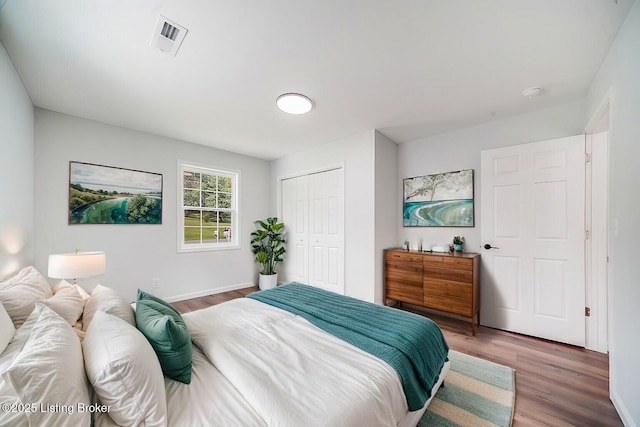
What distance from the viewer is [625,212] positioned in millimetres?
1577

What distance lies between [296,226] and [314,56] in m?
3.12

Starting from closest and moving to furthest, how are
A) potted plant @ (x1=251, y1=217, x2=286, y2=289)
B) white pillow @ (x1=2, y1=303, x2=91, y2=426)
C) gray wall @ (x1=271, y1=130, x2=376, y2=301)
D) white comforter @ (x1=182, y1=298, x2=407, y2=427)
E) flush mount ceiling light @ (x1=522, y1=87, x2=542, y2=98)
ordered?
white pillow @ (x1=2, y1=303, x2=91, y2=426) → white comforter @ (x1=182, y1=298, x2=407, y2=427) → flush mount ceiling light @ (x1=522, y1=87, x2=542, y2=98) → gray wall @ (x1=271, y1=130, x2=376, y2=301) → potted plant @ (x1=251, y1=217, x2=286, y2=289)

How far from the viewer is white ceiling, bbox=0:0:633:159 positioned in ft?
5.07

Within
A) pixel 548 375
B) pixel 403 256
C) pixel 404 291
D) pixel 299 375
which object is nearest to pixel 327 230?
pixel 403 256

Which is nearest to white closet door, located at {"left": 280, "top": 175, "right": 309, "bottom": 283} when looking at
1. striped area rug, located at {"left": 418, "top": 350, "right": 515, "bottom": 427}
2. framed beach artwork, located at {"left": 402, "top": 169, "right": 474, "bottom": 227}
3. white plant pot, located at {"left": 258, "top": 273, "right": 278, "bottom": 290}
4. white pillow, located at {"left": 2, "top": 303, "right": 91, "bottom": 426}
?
white plant pot, located at {"left": 258, "top": 273, "right": 278, "bottom": 290}

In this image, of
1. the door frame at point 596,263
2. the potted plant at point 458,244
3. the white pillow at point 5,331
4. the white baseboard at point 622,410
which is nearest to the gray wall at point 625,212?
the white baseboard at point 622,410

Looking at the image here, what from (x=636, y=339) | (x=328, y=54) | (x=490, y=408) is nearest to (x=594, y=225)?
(x=636, y=339)

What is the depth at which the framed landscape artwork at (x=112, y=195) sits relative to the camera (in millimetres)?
3098

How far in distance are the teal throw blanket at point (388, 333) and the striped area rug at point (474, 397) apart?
307mm

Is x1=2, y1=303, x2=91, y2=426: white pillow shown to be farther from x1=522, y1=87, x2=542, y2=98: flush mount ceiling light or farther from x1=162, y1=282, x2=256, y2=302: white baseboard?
x1=522, y1=87, x2=542, y2=98: flush mount ceiling light

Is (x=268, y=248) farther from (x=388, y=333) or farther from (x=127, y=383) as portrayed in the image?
(x=127, y=383)

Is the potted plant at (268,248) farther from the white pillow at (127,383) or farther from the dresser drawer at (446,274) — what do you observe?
the white pillow at (127,383)

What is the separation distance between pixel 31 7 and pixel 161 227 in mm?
2727

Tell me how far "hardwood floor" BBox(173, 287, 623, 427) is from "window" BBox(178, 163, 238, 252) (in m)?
3.72
